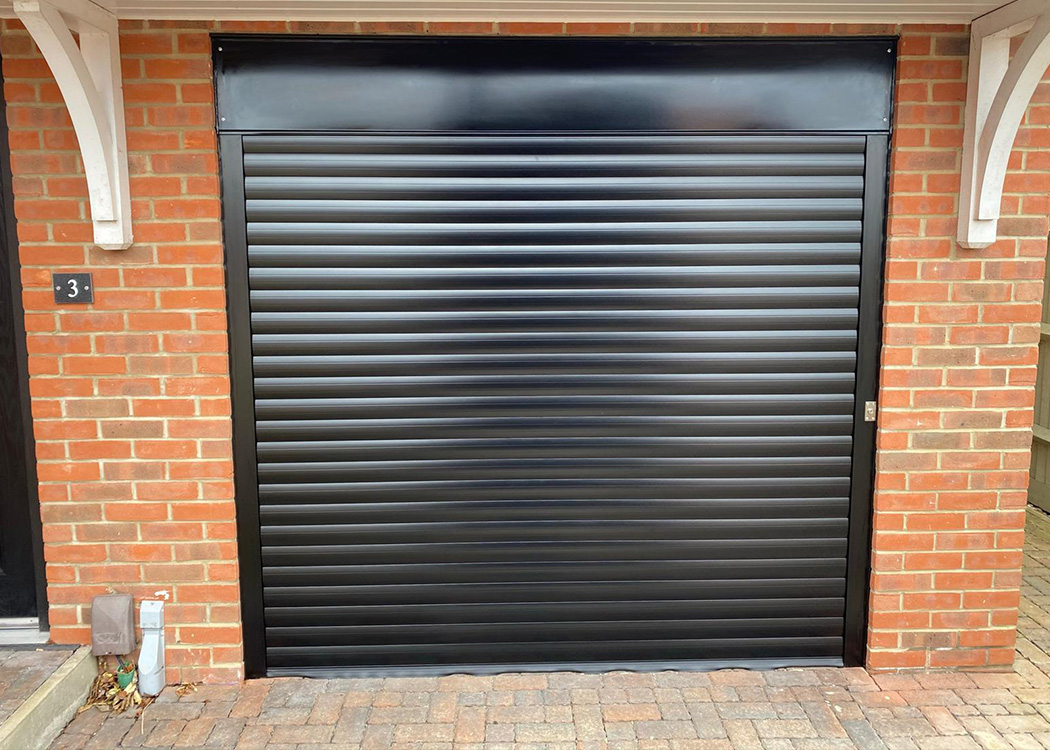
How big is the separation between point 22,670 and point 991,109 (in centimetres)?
466

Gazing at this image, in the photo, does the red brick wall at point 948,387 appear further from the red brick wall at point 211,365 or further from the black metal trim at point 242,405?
the black metal trim at point 242,405

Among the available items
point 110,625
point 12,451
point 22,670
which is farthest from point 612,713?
point 12,451

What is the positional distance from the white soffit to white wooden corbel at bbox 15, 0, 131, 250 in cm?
14

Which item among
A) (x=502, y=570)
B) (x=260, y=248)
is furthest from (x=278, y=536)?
(x=260, y=248)

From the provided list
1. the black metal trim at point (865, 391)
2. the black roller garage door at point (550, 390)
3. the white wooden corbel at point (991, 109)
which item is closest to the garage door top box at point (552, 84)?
the black roller garage door at point (550, 390)

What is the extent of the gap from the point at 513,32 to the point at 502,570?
2381 millimetres

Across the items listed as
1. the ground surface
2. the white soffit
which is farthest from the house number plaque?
the ground surface

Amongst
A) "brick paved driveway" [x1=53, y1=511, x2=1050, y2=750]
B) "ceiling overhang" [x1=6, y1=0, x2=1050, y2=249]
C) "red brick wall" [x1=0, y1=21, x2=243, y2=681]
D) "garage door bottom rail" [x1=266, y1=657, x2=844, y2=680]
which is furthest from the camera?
"garage door bottom rail" [x1=266, y1=657, x2=844, y2=680]

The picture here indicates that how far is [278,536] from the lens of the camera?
3.38 meters

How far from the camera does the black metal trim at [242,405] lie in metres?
3.17

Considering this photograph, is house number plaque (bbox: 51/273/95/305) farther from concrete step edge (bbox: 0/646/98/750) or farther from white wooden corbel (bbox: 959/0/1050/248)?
white wooden corbel (bbox: 959/0/1050/248)

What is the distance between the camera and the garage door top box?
10.2 feet

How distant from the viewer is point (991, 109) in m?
3.03

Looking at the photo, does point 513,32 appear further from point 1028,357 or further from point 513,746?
point 513,746
